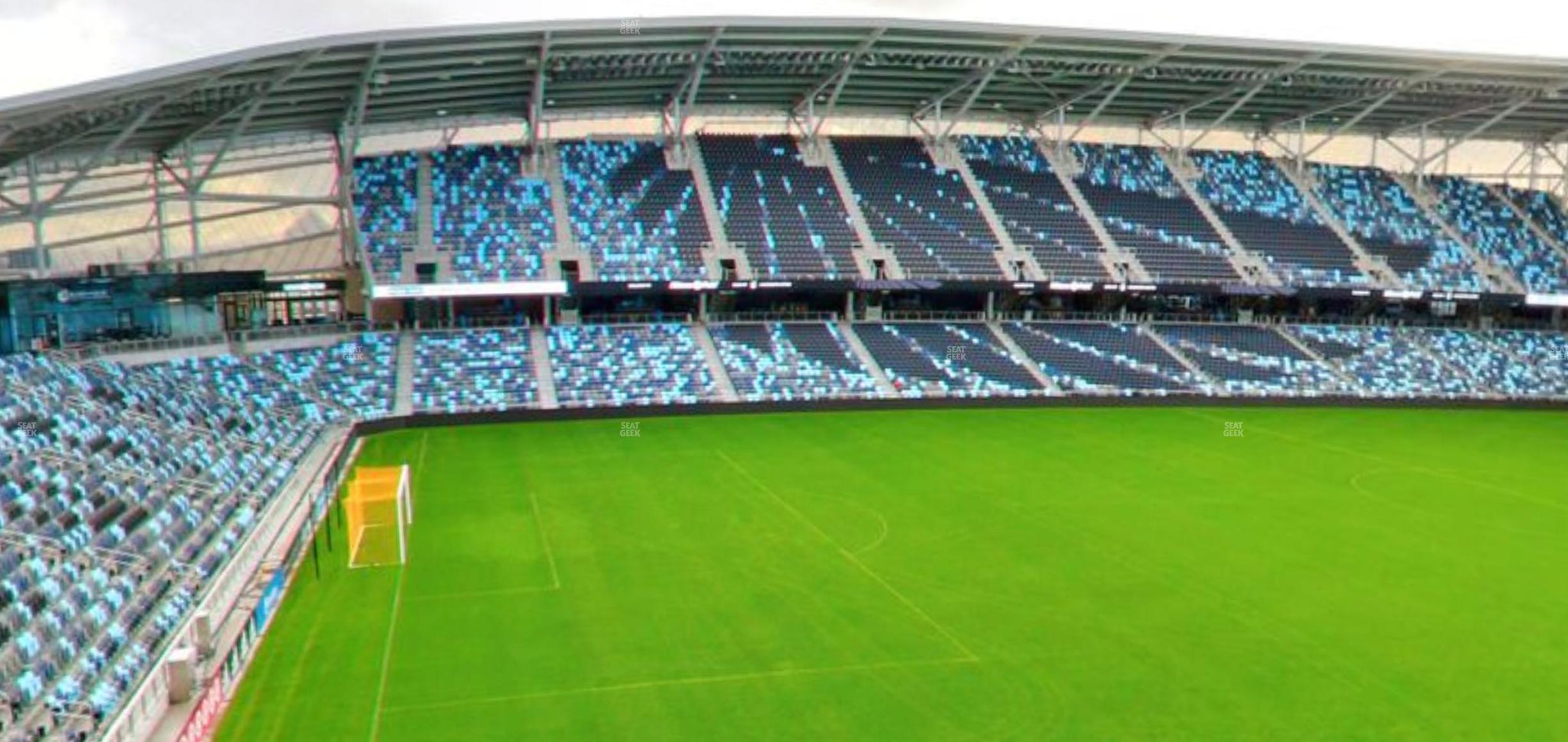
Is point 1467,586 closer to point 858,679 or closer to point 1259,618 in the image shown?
point 1259,618

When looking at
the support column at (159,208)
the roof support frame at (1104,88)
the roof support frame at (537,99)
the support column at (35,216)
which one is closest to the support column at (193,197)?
the support column at (159,208)

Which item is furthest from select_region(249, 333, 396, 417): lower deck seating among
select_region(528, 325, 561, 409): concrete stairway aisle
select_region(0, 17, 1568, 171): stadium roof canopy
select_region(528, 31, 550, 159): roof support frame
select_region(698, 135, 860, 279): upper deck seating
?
select_region(698, 135, 860, 279): upper deck seating

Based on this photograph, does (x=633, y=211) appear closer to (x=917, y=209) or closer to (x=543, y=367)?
(x=543, y=367)

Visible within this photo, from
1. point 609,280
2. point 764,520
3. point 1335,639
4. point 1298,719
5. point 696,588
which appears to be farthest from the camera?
point 609,280

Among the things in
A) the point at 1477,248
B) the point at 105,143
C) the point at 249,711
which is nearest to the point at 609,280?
Answer: the point at 105,143

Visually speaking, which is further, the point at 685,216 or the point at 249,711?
the point at 685,216

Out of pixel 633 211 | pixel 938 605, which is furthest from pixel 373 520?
pixel 633 211
